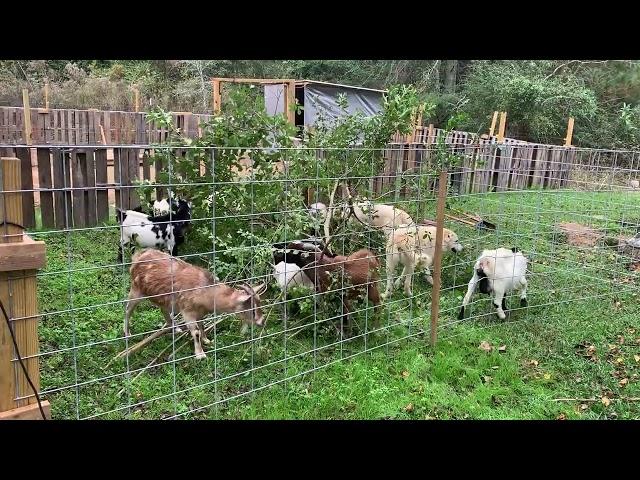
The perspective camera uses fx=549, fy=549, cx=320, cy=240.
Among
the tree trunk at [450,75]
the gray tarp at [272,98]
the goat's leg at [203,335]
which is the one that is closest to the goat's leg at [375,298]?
the goat's leg at [203,335]

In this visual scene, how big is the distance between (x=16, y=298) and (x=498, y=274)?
4776 mm

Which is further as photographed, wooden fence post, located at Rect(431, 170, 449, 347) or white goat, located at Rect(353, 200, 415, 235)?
white goat, located at Rect(353, 200, 415, 235)

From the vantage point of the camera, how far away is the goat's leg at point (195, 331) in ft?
15.4

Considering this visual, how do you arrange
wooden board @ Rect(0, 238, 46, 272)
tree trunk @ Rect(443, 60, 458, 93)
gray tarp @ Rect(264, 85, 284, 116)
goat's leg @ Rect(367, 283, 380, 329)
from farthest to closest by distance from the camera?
tree trunk @ Rect(443, 60, 458, 93) → gray tarp @ Rect(264, 85, 284, 116) → goat's leg @ Rect(367, 283, 380, 329) → wooden board @ Rect(0, 238, 46, 272)

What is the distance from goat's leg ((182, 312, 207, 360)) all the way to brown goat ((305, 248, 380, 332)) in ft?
3.79

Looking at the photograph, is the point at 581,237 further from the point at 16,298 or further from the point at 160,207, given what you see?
the point at 16,298

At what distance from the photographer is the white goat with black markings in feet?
19.8

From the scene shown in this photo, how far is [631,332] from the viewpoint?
592 cm

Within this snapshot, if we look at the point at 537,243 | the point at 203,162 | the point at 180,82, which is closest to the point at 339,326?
the point at 203,162

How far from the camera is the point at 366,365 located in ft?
15.9

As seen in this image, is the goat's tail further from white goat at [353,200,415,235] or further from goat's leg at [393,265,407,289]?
goat's leg at [393,265,407,289]

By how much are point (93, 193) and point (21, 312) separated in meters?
6.40

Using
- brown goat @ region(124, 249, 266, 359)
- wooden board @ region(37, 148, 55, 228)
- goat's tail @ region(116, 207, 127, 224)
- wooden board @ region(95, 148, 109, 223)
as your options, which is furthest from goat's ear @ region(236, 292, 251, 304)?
wooden board @ region(37, 148, 55, 228)

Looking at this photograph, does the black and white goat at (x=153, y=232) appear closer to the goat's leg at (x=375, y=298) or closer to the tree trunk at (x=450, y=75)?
the goat's leg at (x=375, y=298)
